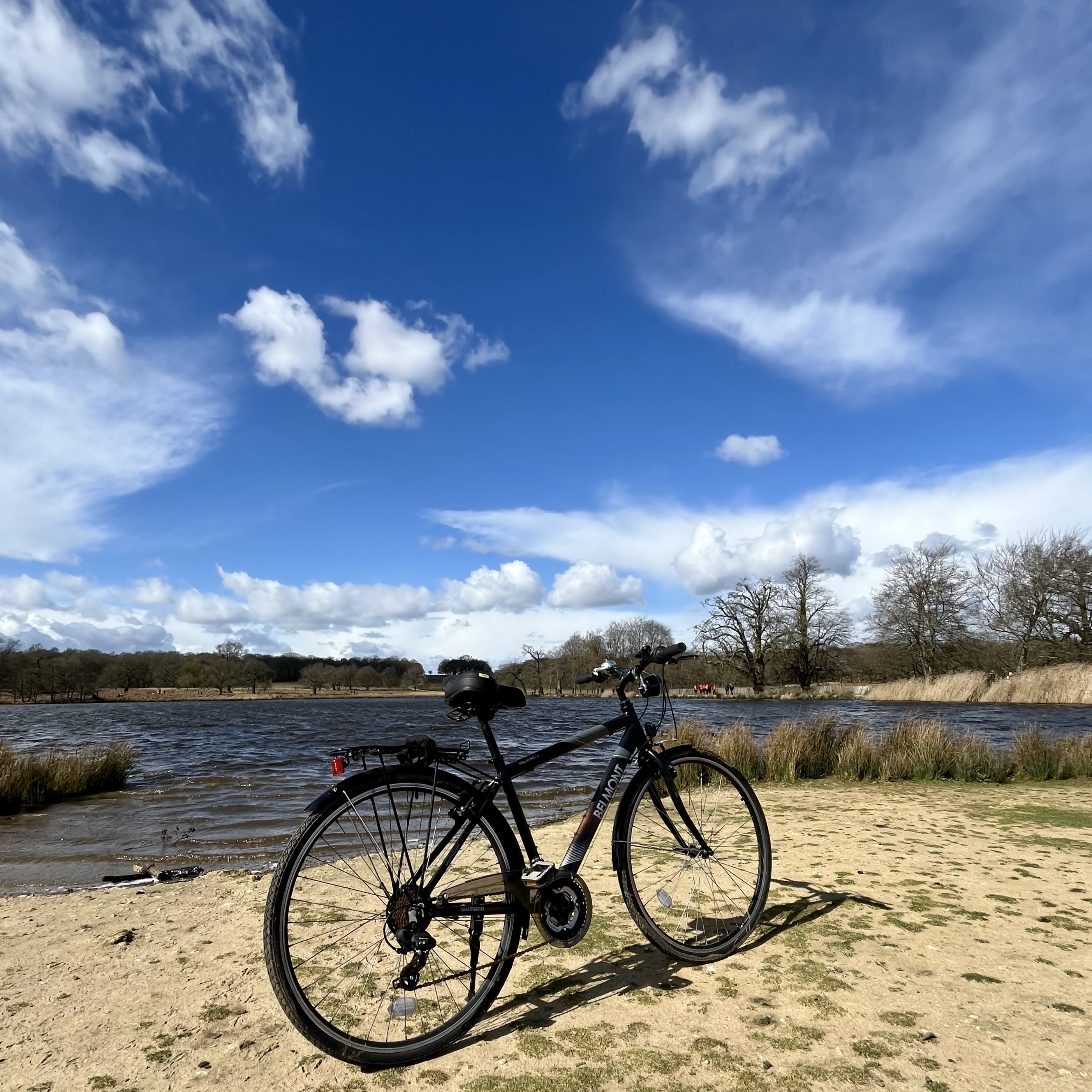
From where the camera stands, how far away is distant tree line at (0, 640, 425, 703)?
309 ft

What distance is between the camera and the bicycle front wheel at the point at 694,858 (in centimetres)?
332

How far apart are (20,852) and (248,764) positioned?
9890mm

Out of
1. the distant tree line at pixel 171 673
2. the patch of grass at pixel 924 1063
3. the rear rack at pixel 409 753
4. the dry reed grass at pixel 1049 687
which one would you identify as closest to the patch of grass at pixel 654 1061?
the patch of grass at pixel 924 1063

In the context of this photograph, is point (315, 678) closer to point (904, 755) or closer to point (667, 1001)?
point (904, 755)

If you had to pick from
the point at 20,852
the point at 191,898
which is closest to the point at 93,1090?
the point at 191,898

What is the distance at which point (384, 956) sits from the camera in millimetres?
3451

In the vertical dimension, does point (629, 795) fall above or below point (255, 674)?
below

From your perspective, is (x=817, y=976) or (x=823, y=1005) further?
(x=817, y=976)

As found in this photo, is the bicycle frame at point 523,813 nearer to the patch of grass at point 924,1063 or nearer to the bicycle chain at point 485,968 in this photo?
the bicycle chain at point 485,968

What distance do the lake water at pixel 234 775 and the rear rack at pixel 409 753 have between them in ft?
0.40

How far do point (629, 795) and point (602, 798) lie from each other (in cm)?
14

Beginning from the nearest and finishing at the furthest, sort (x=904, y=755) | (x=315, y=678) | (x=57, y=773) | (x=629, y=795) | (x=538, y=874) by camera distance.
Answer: (x=538, y=874)
(x=629, y=795)
(x=904, y=755)
(x=57, y=773)
(x=315, y=678)

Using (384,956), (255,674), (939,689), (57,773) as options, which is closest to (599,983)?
(384,956)

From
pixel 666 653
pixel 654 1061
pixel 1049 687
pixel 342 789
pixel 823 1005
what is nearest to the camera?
pixel 654 1061
